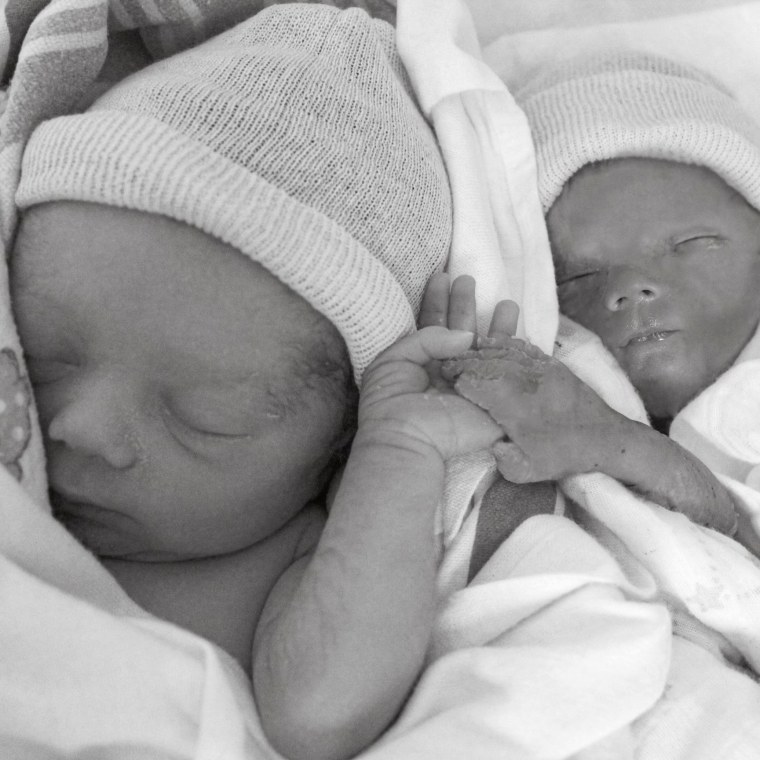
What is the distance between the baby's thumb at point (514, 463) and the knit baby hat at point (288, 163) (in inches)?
7.1

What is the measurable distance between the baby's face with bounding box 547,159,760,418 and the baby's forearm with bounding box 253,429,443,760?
471 mm

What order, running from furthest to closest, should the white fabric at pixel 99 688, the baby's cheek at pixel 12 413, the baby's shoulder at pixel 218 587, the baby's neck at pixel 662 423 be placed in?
the baby's neck at pixel 662 423, the baby's shoulder at pixel 218 587, the baby's cheek at pixel 12 413, the white fabric at pixel 99 688

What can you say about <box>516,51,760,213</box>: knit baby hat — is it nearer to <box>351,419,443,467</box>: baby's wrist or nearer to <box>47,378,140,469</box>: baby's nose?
<box>351,419,443,467</box>: baby's wrist

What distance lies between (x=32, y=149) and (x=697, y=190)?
3.04 feet

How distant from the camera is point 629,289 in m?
1.20

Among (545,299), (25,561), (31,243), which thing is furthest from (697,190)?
(25,561)

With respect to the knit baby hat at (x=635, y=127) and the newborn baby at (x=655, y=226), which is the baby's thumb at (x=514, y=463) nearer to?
the newborn baby at (x=655, y=226)

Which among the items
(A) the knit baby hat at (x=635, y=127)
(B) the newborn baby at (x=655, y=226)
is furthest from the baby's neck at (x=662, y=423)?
(A) the knit baby hat at (x=635, y=127)

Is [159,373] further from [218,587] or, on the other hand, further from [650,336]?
[650,336]

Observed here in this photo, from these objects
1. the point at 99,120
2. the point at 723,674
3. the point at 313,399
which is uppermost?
the point at 99,120

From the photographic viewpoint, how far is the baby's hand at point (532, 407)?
0.94m

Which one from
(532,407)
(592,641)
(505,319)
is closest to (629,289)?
(505,319)

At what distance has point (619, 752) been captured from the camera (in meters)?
0.78

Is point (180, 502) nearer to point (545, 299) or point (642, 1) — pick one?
point (545, 299)
